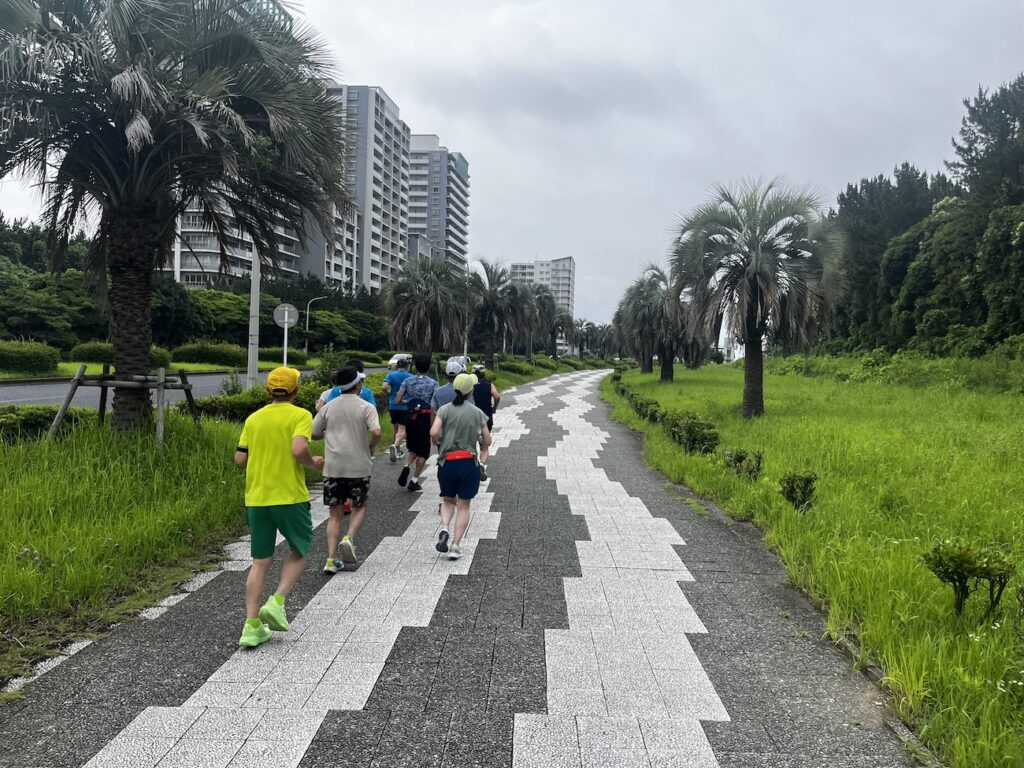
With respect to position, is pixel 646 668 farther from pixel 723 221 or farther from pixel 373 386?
pixel 373 386

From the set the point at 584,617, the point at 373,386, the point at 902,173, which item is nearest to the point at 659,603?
the point at 584,617

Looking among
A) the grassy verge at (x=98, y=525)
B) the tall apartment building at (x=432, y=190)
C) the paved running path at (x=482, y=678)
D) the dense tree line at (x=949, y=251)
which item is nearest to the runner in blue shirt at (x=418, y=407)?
the grassy verge at (x=98, y=525)

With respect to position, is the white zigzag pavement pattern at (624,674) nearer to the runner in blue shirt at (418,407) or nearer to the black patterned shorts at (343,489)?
the black patterned shorts at (343,489)

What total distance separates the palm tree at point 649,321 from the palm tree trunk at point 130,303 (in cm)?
2383

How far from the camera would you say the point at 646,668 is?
10.7 feet

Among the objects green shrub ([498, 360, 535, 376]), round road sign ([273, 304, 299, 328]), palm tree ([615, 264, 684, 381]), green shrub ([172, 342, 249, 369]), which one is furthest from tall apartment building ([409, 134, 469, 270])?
round road sign ([273, 304, 299, 328])

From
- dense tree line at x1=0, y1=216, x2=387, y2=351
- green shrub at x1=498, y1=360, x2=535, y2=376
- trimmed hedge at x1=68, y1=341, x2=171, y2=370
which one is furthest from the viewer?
green shrub at x1=498, y1=360, x2=535, y2=376

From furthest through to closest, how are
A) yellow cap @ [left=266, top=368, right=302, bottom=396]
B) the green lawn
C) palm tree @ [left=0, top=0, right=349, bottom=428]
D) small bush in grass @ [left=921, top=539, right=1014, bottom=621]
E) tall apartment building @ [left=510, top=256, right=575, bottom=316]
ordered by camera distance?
tall apartment building @ [left=510, top=256, right=575, bottom=316] < palm tree @ [left=0, top=0, right=349, bottom=428] < yellow cap @ [left=266, top=368, right=302, bottom=396] < small bush in grass @ [left=921, top=539, right=1014, bottom=621] < the green lawn

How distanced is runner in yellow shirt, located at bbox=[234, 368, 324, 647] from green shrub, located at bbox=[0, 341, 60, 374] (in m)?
22.9

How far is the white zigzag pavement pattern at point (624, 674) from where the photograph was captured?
2543 mm

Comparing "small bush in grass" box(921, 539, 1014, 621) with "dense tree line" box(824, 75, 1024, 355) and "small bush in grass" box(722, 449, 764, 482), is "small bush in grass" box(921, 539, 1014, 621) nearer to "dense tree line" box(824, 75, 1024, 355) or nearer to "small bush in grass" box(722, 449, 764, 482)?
"small bush in grass" box(722, 449, 764, 482)

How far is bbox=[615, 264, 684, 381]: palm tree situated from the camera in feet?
95.2

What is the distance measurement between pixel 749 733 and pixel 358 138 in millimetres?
8183

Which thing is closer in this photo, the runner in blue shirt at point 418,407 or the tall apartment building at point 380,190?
the runner in blue shirt at point 418,407
